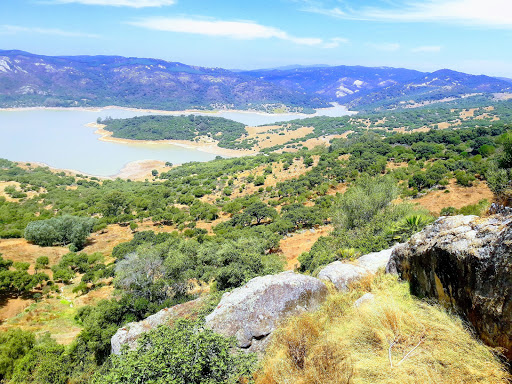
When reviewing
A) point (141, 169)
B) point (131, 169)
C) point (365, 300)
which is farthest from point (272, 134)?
point (365, 300)

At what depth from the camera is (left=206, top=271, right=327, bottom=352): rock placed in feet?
26.4

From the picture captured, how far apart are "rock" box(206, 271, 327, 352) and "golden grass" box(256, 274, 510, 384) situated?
671 mm

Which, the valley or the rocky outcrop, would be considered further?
the rocky outcrop

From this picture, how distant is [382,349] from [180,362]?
401cm

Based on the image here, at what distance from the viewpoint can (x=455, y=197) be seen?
26172 millimetres

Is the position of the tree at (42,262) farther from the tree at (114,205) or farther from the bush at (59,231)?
the tree at (114,205)

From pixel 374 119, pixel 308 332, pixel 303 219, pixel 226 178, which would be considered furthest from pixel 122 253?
pixel 374 119

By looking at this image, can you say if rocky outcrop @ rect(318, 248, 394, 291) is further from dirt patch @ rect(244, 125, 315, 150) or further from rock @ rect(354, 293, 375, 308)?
dirt patch @ rect(244, 125, 315, 150)

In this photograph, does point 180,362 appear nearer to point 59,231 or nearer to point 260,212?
point 260,212

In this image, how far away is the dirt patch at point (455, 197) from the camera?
24430 mm

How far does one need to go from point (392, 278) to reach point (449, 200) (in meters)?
21.8

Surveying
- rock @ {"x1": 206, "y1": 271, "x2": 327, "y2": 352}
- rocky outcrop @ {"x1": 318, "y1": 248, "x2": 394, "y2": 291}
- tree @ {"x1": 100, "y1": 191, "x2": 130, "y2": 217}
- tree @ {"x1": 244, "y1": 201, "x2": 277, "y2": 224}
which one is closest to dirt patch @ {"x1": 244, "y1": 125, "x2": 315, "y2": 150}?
tree @ {"x1": 100, "y1": 191, "x2": 130, "y2": 217}

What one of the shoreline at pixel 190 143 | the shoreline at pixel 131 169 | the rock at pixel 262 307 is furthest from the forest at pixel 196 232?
the shoreline at pixel 190 143

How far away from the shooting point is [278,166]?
193ft
